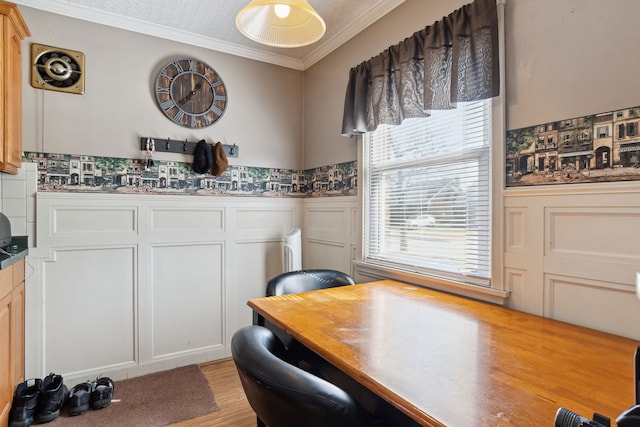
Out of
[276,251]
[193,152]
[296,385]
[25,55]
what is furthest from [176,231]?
[296,385]

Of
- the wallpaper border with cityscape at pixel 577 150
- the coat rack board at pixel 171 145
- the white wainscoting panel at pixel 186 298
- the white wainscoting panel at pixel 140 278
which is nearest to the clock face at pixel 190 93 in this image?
the coat rack board at pixel 171 145

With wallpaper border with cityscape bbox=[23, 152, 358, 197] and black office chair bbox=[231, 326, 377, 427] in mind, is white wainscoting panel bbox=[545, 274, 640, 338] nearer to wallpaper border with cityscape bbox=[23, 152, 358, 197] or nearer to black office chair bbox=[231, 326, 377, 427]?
black office chair bbox=[231, 326, 377, 427]

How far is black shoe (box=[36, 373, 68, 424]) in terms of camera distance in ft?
6.36

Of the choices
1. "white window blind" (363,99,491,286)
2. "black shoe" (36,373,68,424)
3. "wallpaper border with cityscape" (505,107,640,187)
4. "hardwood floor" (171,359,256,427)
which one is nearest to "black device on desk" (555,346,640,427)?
"wallpaper border with cityscape" (505,107,640,187)

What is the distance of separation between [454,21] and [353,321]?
161 cm

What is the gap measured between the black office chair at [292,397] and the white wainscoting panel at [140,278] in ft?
6.51

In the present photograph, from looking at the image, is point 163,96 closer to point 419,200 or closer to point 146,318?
point 146,318

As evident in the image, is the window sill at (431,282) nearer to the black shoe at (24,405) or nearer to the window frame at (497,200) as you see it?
the window frame at (497,200)

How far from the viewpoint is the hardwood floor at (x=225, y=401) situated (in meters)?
1.96

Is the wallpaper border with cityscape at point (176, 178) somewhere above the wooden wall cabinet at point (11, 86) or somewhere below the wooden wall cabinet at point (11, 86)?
below

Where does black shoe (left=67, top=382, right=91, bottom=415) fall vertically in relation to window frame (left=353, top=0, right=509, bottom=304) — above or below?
below

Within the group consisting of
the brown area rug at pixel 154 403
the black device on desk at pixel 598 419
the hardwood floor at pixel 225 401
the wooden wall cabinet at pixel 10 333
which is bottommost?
the hardwood floor at pixel 225 401

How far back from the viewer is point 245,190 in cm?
297

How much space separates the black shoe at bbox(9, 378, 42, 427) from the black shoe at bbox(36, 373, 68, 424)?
3 cm
